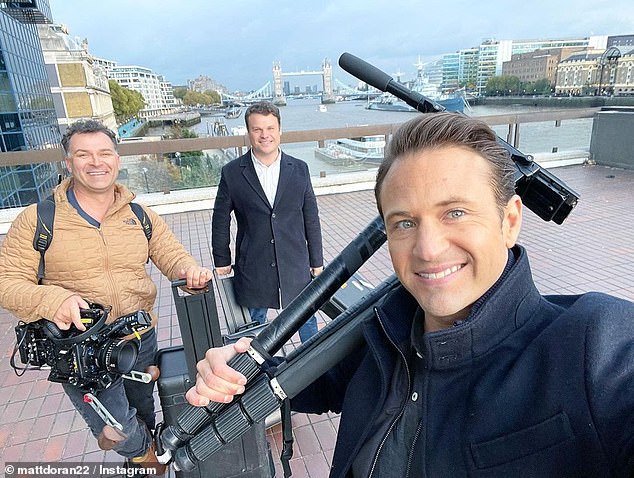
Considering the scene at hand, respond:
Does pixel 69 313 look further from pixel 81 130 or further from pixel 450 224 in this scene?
pixel 450 224

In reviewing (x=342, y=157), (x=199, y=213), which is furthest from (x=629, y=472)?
(x=342, y=157)

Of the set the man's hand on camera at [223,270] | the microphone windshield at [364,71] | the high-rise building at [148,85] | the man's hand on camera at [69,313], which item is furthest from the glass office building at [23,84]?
the high-rise building at [148,85]

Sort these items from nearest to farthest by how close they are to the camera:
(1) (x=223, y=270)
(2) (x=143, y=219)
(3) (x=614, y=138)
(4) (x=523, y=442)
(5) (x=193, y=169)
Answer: (4) (x=523, y=442)
(2) (x=143, y=219)
(1) (x=223, y=270)
(5) (x=193, y=169)
(3) (x=614, y=138)

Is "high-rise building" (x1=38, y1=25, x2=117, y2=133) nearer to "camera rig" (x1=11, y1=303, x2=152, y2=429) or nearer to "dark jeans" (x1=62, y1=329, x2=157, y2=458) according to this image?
"dark jeans" (x1=62, y1=329, x2=157, y2=458)

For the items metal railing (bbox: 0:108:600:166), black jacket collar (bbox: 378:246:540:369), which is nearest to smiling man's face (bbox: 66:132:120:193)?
black jacket collar (bbox: 378:246:540:369)

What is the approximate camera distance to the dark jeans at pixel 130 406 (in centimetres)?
203

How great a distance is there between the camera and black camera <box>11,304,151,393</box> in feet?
5.49

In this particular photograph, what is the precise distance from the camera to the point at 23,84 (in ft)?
88.0

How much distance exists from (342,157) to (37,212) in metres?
6.86

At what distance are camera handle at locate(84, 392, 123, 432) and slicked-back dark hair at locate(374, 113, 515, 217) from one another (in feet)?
6.01

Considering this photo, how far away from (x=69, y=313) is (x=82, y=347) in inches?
7.0

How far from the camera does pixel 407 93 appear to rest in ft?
3.45

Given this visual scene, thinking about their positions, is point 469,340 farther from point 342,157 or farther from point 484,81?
point 484,81

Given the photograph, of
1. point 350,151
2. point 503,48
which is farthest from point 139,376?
point 503,48
